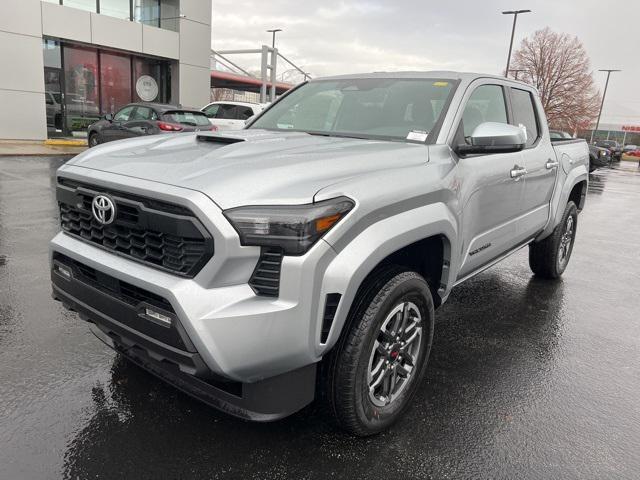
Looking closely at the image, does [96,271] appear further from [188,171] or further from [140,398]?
[140,398]

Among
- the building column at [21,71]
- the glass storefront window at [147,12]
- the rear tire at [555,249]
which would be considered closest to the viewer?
the rear tire at [555,249]

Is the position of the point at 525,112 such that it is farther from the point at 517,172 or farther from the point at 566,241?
the point at 566,241

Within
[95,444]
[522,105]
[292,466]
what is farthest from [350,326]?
[522,105]

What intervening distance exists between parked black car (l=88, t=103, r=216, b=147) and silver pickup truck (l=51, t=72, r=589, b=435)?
10237 millimetres

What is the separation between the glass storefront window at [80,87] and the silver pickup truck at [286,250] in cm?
1936

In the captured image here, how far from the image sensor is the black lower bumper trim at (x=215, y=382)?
2.14 metres

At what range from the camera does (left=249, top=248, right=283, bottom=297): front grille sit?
206 cm

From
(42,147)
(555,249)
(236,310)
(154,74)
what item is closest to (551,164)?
(555,249)

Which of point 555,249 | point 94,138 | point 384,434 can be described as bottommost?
point 384,434

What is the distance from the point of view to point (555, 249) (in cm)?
539

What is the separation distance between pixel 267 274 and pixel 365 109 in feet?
6.54

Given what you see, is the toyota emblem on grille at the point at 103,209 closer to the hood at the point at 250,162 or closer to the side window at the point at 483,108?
the hood at the point at 250,162

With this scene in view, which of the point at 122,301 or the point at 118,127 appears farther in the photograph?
the point at 118,127

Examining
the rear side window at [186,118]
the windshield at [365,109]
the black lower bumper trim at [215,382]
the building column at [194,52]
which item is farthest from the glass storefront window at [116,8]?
the black lower bumper trim at [215,382]
